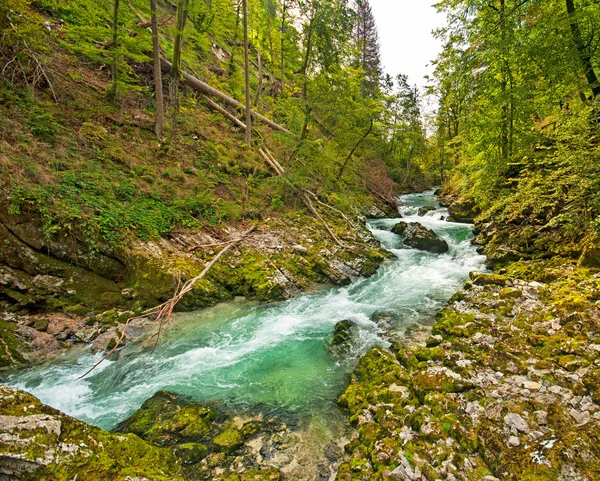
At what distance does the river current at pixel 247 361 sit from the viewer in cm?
459

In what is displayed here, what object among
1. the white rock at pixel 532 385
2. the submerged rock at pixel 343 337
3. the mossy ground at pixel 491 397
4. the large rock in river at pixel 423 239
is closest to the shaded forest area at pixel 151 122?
the large rock in river at pixel 423 239

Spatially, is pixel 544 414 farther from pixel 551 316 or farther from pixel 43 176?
pixel 43 176

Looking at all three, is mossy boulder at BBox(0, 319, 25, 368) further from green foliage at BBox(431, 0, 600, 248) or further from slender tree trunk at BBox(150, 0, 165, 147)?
green foliage at BBox(431, 0, 600, 248)

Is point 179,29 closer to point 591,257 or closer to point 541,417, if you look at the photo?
point 541,417

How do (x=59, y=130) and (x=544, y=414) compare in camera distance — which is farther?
(x=59, y=130)

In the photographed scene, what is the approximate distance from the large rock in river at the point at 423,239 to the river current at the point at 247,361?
10.1 feet

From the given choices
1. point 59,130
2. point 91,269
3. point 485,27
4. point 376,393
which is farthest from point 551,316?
point 59,130

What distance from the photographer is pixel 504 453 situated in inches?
117

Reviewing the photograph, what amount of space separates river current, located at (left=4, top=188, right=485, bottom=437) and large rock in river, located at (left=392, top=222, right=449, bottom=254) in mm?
3075

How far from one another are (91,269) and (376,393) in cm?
691

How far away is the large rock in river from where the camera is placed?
1177cm

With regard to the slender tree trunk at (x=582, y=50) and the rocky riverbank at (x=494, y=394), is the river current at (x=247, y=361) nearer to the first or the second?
the rocky riverbank at (x=494, y=394)

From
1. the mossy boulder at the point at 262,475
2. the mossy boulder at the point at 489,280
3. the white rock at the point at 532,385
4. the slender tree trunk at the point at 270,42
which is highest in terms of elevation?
the slender tree trunk at the point at 270,42

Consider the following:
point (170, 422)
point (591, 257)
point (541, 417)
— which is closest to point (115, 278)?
point (170, 422)
